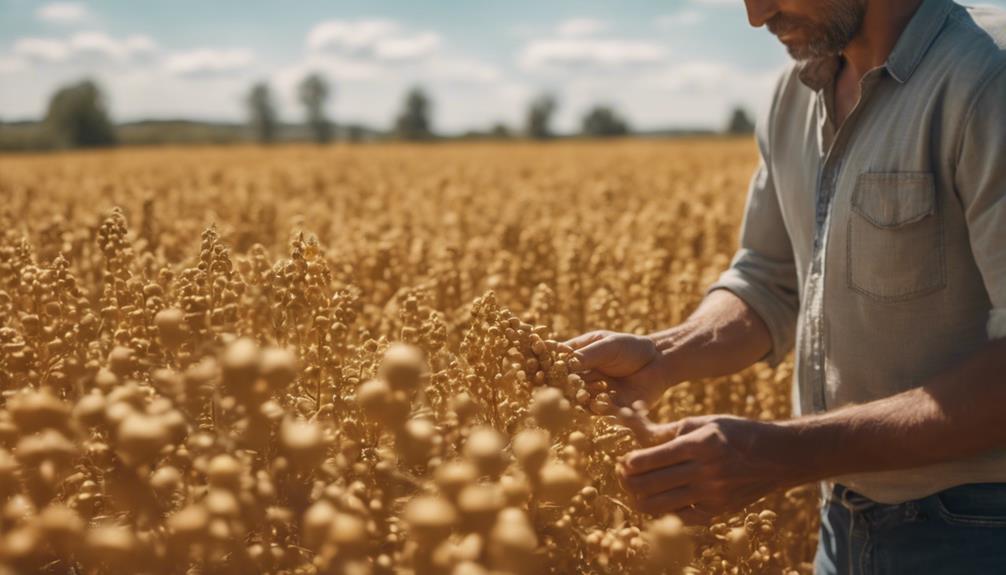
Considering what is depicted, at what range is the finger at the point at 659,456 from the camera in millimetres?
1479

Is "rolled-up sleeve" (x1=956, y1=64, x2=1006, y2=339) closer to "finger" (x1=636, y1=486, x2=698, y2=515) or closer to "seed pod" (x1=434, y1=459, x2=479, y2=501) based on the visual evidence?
"finger" (x1=636, y1=486, x2=698, y2=515)

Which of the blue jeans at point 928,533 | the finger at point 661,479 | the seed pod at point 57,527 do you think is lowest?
the blue jeans at point 928,533

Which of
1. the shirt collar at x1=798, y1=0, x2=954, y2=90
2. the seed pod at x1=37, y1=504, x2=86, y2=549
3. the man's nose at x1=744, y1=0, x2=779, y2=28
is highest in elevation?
the man's nose at x1=744, y1=0, x2=779, y2=28

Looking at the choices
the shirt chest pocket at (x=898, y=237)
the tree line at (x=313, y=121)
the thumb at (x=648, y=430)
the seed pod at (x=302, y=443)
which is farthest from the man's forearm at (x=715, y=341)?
the tree line at (x=313, y=121)

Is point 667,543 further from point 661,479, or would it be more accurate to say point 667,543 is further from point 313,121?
point 313,121

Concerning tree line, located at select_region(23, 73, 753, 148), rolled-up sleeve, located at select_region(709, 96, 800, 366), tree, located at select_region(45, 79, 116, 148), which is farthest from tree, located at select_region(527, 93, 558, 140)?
rolled-up sleeve, located at select_region(709, 96, 800, 366)

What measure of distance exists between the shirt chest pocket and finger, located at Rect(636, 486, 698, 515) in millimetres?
852

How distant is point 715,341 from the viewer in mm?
2332

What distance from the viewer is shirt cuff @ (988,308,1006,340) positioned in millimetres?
1650

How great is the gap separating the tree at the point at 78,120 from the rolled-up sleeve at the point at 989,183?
63.9 m

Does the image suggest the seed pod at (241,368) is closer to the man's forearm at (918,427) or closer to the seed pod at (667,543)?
the seed pod at (667,543)

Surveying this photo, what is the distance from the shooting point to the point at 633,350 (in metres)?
2.00

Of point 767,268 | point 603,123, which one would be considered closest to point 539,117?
point 603,123

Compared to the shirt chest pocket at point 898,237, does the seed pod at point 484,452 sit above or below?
below
